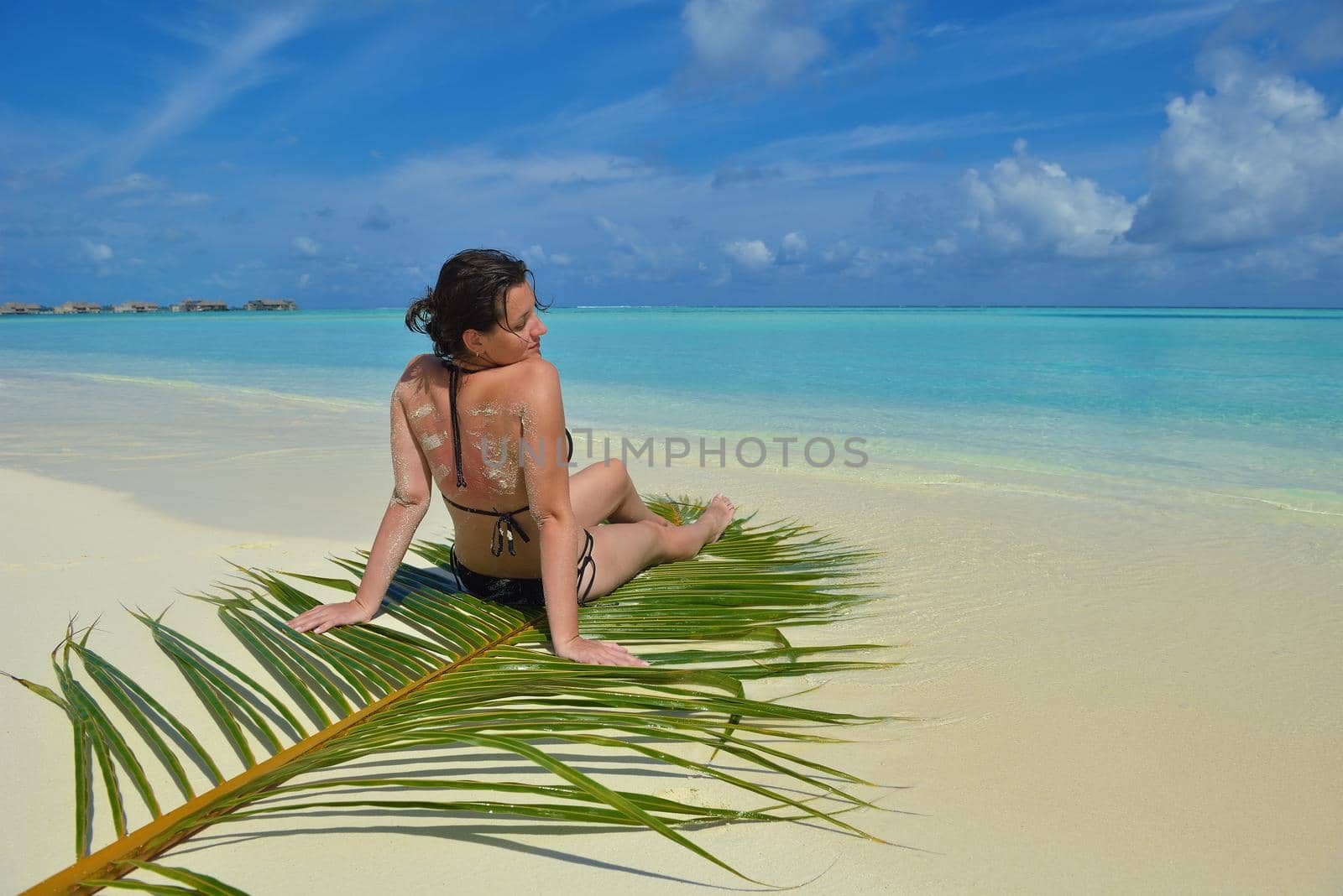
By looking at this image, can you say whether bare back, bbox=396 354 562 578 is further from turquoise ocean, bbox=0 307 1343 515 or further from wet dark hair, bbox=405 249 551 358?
turquoise ocean, bbox=0 307 1343 515

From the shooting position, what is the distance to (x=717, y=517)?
383cm

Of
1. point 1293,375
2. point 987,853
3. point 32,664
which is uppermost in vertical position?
point 1293,375

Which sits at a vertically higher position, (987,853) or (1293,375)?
(1293,375)

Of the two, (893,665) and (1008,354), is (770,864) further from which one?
(1008,354)

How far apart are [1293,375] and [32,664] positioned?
58.2 feet

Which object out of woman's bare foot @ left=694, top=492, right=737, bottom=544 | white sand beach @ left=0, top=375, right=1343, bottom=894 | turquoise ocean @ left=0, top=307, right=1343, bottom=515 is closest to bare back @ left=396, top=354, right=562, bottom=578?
white sand beach @ left=0, top=375, right=1343, bottom=894

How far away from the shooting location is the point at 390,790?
1675 millimetres

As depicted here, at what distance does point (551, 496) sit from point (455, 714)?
2.26ft

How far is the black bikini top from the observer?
247cm

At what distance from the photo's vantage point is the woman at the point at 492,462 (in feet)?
7.63

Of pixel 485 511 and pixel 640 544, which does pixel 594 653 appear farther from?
pixel 640 544

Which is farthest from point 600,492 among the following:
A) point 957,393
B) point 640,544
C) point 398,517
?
point 957,393

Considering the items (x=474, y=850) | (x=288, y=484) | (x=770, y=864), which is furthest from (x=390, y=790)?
(x=288, y=484)

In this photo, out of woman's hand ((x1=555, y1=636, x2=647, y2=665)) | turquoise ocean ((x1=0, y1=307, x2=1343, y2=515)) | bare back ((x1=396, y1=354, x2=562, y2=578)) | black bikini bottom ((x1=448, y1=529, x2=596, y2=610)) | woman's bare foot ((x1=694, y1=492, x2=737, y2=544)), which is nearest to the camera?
woman's hand ((x1=555, y1=636, x2=647, y2=665))
